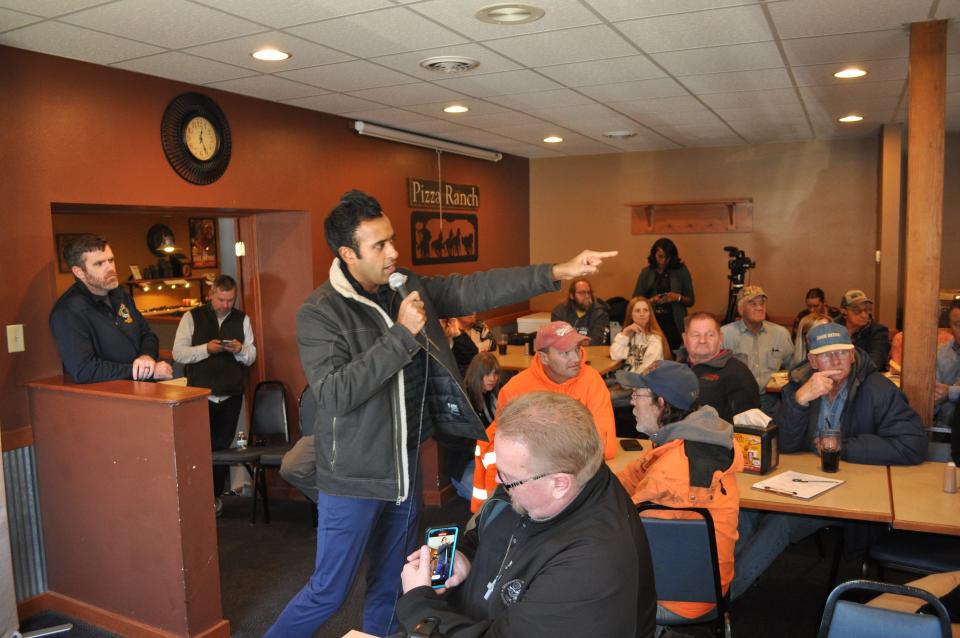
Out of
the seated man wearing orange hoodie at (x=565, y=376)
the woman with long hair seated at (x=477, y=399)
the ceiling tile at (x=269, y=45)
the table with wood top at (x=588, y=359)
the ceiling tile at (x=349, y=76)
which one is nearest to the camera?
the ceiling tile at (x=269, y=45)

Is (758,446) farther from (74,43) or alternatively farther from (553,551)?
(74,43)

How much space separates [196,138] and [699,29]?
2.79 metres

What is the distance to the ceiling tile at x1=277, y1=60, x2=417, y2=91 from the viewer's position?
161 inches

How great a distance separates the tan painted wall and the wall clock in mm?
5056

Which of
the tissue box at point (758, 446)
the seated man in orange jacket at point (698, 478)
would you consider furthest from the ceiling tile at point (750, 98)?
the seated man in orange jacket at point (698, 478)

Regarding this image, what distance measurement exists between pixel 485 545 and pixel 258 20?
237 centimetres

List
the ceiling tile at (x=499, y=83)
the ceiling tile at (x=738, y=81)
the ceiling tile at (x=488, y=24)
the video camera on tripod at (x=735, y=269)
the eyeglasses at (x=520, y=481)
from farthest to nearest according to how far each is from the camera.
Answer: the video camera on tripod at (x=735, y=269) → the ceiling tile at (x=738, y=81) → the ceiling tile at (x=499, y=83) → the ceiling tile at (x=488, y=24) → the eyeglasses at (x=520, y=481)

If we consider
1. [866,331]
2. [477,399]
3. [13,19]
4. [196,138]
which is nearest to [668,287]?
[866,331]

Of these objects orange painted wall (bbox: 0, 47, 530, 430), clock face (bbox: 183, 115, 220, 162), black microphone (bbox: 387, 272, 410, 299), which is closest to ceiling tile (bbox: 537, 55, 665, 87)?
orange painted wall (bbox: 0, 47, 530, 430)

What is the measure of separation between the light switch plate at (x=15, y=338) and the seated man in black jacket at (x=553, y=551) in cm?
261

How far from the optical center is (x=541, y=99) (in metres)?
5.20

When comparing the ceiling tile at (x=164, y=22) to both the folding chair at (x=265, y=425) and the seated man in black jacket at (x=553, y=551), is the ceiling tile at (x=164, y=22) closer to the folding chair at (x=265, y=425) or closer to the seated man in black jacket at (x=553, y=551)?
the seated man in black jacket at (x=553, y=551)

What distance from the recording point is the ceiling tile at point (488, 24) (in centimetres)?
309

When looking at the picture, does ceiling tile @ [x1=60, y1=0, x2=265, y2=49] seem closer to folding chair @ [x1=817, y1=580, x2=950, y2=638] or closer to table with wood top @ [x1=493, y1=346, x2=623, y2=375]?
folding chair @ [x1=817, y1=580, x2=950, y2=638]
